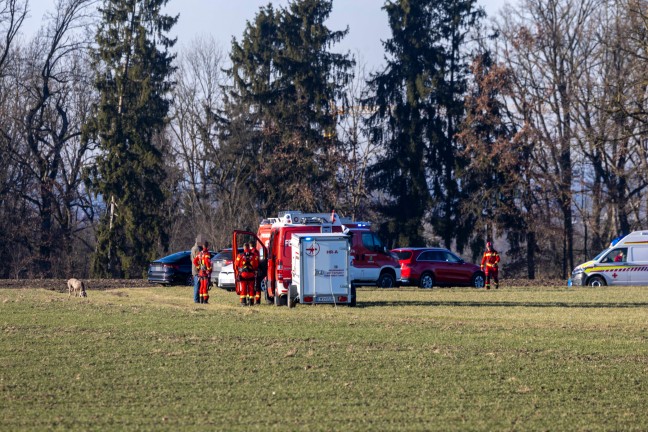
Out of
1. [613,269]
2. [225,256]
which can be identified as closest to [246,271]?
[225,256]

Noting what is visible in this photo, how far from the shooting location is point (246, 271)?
26406 millimetres

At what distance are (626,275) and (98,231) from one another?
30.2 meters

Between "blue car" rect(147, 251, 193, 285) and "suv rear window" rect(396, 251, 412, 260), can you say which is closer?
"suv rear window" rect(396, 251, 412, 260)

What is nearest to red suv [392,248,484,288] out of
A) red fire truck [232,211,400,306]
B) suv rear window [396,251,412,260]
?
suv rear window [396,251,412,260]

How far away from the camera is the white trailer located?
25.0 metres

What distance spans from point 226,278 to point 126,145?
78.7 ft

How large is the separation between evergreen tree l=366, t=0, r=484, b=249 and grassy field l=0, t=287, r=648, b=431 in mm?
34449

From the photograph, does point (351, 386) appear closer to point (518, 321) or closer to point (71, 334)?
point (71, 334)

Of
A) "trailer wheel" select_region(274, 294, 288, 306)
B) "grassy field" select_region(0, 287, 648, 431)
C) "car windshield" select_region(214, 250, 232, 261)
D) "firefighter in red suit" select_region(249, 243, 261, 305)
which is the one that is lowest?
"grassy field" select_region(0, 287, 648, 431)

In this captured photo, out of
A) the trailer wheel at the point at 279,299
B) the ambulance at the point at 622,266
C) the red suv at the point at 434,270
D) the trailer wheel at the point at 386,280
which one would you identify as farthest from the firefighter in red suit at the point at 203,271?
the ambulance at the point at 622,266

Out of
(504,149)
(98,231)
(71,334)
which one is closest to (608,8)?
(504,149)

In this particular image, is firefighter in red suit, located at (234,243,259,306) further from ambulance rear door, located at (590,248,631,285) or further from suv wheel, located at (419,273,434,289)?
ambulance rear door, located at (590,248,631,285)

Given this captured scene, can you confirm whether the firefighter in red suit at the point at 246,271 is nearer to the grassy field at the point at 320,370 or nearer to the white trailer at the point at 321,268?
the white trailer at the point at 321,268

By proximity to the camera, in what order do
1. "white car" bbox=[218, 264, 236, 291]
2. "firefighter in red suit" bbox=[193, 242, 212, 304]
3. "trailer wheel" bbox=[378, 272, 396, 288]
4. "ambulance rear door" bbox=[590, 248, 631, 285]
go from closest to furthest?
"firefighter in red suit" bbox=[193, 242, 212, 304]
"white car" bbox=[218, 264, 236, 291]
"trailer wheel" bbox=[378, 272, 396, 288]
"ambulance rear door" bbox=[590, 248, 631, 285]
